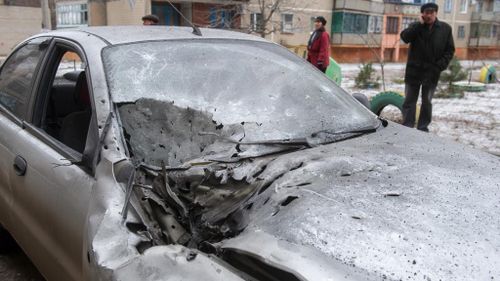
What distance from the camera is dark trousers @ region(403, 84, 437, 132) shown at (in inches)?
239

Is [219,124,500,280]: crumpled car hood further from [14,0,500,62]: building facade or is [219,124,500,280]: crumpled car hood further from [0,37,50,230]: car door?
[14,0,500,62]: building facade

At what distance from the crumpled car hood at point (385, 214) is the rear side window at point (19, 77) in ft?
5.48

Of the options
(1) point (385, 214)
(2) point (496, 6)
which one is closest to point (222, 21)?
(1) point (385, 214)

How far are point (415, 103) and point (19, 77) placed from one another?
4.85m

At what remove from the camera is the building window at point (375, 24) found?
31.6 m

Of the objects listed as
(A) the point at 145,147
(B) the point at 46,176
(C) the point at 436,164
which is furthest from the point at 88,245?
(C) the point at 436,164

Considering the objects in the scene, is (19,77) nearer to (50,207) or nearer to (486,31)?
(50,207)

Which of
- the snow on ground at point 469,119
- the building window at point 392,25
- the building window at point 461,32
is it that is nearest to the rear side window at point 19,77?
the snow on ground at point 469,119

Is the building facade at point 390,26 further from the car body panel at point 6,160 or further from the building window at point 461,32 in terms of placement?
the car body panel at point 6,160

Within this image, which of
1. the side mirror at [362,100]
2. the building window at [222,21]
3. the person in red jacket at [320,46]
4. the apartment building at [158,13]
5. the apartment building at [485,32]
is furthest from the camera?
the apartment building at [485,32]

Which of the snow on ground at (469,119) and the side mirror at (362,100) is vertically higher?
the side mirror at (362,100)

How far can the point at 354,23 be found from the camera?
98.2 ft

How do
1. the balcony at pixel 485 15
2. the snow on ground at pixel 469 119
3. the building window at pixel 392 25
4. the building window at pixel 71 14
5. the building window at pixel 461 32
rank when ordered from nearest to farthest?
the snow on ground at pixel 469 119 < the building window at pixel 71 14 < the building window at pixel 392 25 < the balcony at pixel 485 15 < the building window at pixel 461 32

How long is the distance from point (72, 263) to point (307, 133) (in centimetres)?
118
